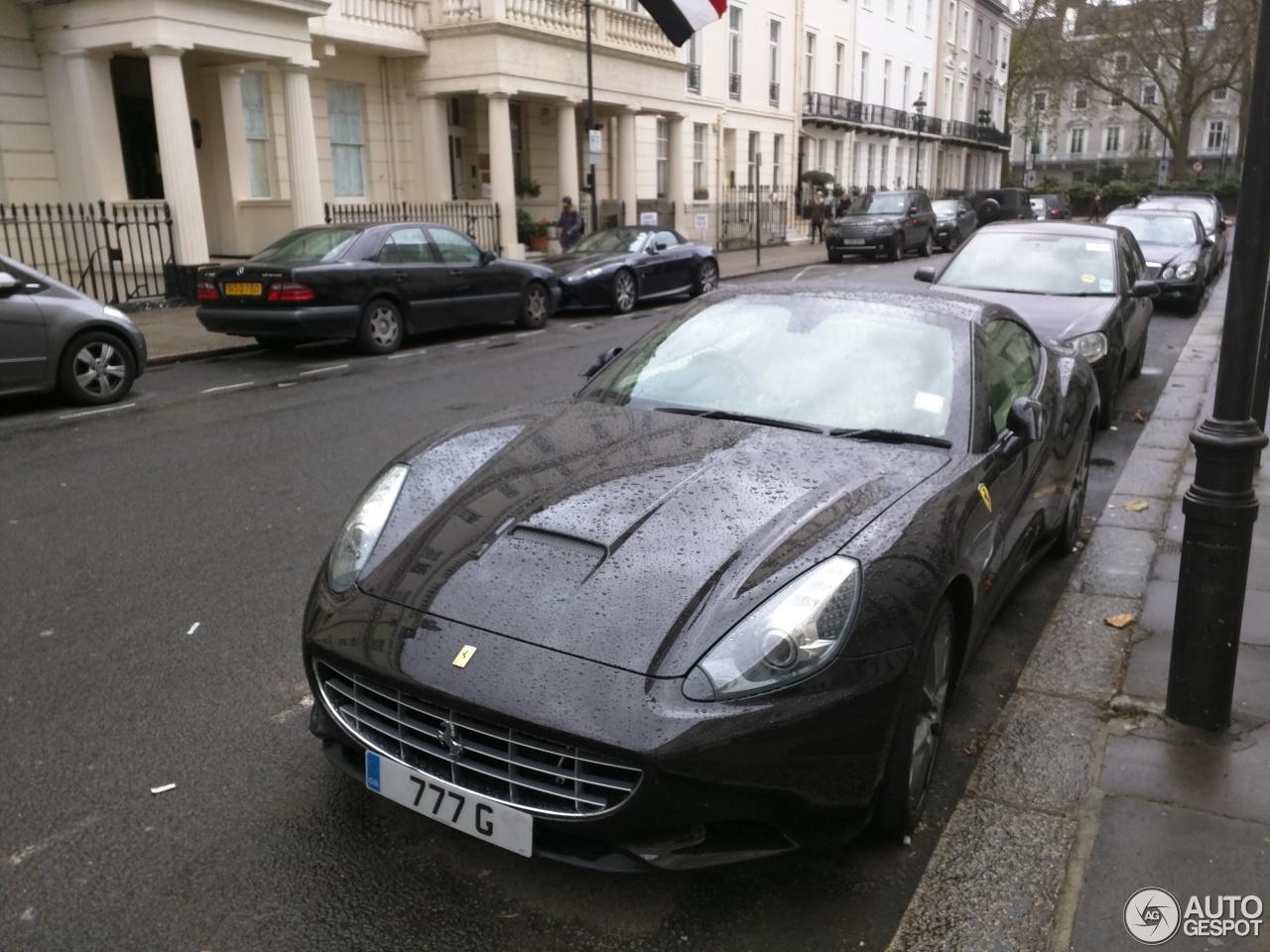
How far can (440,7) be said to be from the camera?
72.2 ft

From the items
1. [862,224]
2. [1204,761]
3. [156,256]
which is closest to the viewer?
[1204,761]

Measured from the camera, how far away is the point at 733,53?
33750 millimetres

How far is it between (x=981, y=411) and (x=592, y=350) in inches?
364

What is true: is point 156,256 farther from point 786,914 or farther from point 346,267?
point 786,914

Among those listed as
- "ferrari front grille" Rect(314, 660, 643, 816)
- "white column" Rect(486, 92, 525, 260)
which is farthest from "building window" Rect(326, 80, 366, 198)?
"ferrari front grille" Rect(314, 660, 643, 816)

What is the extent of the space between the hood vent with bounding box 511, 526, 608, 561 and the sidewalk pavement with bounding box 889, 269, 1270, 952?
120cm

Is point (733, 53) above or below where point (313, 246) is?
above

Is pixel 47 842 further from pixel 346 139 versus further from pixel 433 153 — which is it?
pixel 433 153

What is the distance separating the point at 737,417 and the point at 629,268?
44.3ft

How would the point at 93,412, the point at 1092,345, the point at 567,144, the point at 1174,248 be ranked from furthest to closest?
the point at 567,144 < the point at 1174,248 < the point at 93,412 < the point at 1092,345

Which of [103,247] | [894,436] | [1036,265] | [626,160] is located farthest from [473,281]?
[626,160]

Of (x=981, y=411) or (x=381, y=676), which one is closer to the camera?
(x=381, y=676)

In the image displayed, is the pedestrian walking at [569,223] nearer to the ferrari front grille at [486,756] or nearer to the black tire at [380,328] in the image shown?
the black tire at [380,328]

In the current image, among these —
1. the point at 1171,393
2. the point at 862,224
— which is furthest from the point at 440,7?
the point at 1171,393
